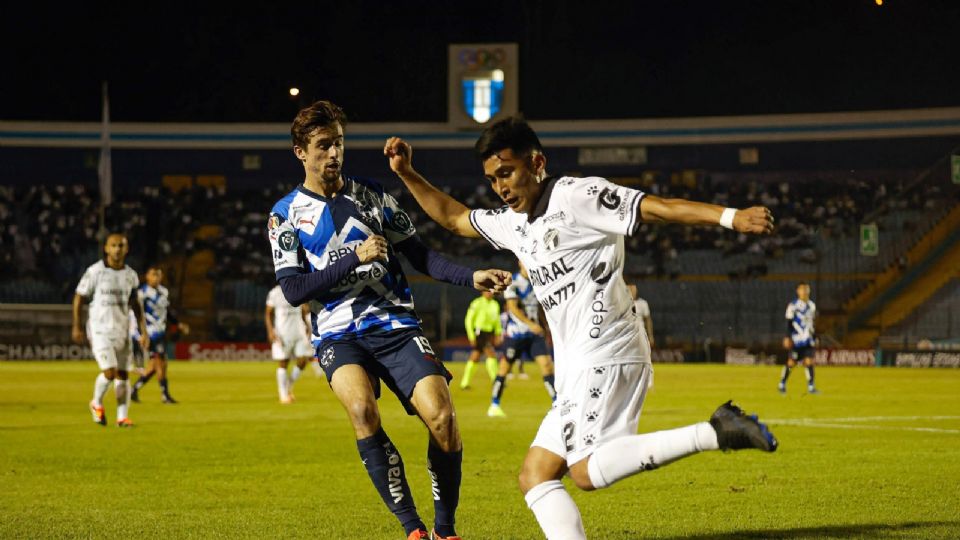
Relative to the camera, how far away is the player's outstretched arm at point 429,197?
710 cm

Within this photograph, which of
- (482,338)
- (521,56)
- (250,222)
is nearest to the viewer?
(482,338)

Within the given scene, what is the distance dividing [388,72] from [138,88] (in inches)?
A: 454

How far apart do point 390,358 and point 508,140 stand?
6.11ft

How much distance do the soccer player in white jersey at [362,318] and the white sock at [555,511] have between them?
1218 mm

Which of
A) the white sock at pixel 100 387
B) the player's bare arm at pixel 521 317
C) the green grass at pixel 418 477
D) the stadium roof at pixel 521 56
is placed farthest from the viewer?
the stadium roof at pixel 521 56

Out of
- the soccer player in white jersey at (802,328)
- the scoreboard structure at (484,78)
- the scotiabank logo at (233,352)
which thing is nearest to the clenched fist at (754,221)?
the soccer player in white jersey at (802,328)

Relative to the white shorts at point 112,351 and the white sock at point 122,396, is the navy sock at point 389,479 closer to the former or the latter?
the white shorts at point 112,351

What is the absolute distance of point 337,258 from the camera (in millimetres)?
7430

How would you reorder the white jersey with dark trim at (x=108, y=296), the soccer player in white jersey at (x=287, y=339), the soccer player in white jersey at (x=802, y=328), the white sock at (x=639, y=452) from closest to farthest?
the white sock at (x=639, y=452) < the white jersey with dark trim at (x=108, y=296) < the soccer player in white jersey at (x=287, y=339) < the soccer player in white jersey at (x=802, y=328)

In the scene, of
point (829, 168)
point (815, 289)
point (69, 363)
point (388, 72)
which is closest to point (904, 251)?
point (815, 289)

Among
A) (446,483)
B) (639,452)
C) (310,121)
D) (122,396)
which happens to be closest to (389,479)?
(446,483)

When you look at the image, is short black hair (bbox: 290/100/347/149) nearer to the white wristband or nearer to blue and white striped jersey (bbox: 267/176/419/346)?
blue and white striped jersey (bbox: 267/176/419/346)

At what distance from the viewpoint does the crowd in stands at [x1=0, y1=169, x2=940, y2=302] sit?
161 feet

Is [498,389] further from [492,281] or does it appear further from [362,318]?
[492,281]
